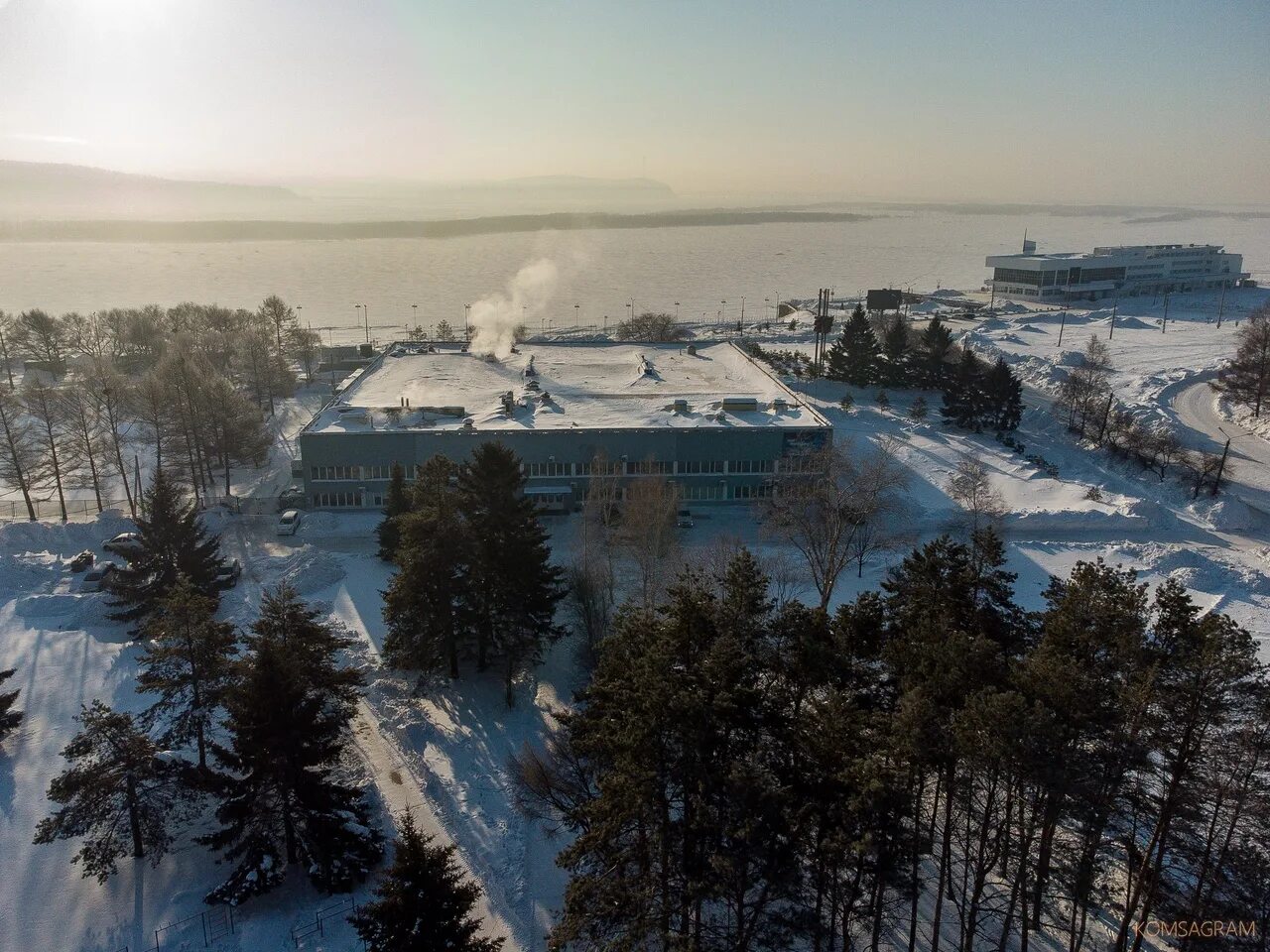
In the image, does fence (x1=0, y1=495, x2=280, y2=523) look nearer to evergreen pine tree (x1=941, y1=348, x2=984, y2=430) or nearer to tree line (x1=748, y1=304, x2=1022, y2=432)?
tree line (x1=748, y1=304, x2=1022, y2=432)

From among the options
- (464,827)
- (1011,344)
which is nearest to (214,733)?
(464,827)

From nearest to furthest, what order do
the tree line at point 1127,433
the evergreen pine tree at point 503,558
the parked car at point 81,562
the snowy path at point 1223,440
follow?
the evergreen pine tree at point 503,558 < the parked car at point 81,562 < the snowy path at point 1223,440 < the tree line at point 1127,433

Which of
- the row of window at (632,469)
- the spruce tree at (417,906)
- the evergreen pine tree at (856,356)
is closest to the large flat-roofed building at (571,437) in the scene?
the row of window at (632,469)

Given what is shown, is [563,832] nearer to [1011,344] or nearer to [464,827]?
[464,827]

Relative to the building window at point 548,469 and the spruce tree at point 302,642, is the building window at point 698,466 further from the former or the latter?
the spruce tree at point 302,642

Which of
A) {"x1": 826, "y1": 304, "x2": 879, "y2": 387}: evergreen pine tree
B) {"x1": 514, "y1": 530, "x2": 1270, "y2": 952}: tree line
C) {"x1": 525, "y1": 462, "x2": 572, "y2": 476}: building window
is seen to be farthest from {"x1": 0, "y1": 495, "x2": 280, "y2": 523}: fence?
{"x1": 826, "y1": 304, "x2": 879, "y2": 387}: evergreen pine tree

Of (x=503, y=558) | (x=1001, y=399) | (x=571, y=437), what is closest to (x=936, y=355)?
(x=1001, y=399)

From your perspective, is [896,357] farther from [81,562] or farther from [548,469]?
[81,562]
